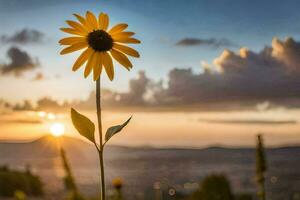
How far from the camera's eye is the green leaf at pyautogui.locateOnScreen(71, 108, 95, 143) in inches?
126

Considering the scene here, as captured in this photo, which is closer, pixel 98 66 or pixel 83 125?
pixel 83 125

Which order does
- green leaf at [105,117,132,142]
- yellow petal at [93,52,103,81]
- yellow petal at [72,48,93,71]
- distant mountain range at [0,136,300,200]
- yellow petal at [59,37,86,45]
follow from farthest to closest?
distant mountain range at [0,136,300,200], yellow petal at [59,37,86,45], yellow petal at [72,48,93,71], yellow petal at [93,52,103,81], green leaf at [105,117,132,142]

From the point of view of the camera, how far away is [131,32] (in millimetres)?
3551

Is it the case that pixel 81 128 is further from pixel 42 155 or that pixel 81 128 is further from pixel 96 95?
pixel 42 155

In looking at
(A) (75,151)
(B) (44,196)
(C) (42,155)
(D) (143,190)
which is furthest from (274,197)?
(A) (75,151)

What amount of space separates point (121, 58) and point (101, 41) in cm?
20

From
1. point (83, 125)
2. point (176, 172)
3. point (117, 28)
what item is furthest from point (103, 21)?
point (176, 172)

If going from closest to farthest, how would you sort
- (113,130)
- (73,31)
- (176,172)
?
(113,130), (73,31), (176,172)

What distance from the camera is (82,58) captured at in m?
3.46

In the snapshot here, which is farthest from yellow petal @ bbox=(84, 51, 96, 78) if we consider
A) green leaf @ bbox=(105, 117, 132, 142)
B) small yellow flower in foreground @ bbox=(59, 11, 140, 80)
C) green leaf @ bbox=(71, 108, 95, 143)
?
green leaf @ bbox=(105, 117, 132, 142)

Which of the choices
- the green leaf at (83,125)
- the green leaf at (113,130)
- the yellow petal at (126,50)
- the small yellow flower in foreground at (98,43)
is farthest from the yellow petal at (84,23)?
the green leaf at (113,130)

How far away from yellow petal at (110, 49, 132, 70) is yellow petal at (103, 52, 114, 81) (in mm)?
38

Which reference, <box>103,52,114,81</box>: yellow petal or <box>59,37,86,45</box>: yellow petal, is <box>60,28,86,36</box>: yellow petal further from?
<box>103,52,114,81</box>: yellow petal

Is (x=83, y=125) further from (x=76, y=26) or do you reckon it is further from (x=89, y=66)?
(x=76, y=26)
